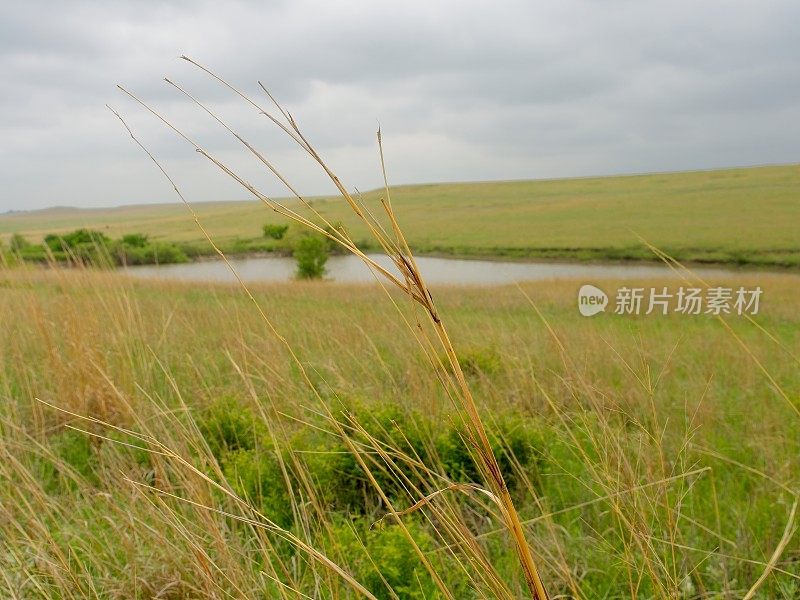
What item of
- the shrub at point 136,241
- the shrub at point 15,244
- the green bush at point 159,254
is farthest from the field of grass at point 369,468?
the shrub at point 136,241

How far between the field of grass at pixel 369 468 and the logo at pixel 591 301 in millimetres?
4335

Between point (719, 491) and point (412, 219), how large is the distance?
53.2m

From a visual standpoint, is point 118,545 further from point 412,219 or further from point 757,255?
point 412,219

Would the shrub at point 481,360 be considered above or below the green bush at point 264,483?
above

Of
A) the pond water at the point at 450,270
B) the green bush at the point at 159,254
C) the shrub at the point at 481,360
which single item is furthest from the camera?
the green bush at the point at 159,254

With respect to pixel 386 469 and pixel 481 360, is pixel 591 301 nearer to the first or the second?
pixel 481 360

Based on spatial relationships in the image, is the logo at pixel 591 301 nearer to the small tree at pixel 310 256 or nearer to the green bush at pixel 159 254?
the small tree at pixel 310 256

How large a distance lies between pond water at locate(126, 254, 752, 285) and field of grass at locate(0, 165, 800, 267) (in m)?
1.48

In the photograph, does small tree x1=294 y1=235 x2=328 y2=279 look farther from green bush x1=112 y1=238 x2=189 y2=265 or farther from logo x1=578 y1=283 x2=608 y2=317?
logo x1=578 y1=283 x2=608 y2=317

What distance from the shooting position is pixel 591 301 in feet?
34.4

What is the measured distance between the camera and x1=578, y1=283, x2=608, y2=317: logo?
9.62 m

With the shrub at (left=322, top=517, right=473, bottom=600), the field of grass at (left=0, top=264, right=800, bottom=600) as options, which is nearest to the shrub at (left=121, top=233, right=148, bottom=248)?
the field of grass at (left=0, top=264, right=800, bottom=600)

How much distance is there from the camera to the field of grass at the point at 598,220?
3042cm

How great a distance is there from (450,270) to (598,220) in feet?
61.2
